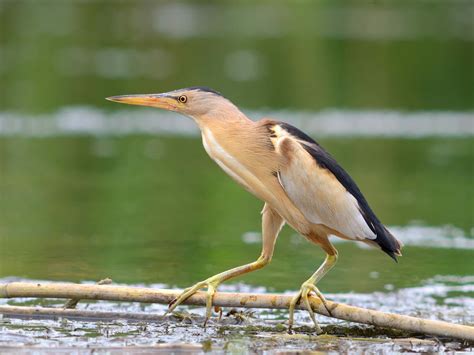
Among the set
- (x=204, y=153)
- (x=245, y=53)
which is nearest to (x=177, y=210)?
(x=204, y=153)

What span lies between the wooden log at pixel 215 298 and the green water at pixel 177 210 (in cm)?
189

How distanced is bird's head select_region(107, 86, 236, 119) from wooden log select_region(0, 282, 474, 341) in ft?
3.07

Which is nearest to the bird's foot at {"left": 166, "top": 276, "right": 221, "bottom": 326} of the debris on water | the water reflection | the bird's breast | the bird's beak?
the debris on water

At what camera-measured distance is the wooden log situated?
5.73 meters

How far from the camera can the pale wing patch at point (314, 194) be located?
243 inches

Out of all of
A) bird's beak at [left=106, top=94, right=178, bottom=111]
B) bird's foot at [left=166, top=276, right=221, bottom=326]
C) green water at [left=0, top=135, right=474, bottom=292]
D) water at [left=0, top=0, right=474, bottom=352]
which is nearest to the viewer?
bird's foot at [left=166, top=276, right=221, bottom=326]

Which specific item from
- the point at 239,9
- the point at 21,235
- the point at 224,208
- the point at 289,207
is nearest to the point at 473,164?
the point at 224,208

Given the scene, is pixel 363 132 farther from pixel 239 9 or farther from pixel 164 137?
pixel 239 9

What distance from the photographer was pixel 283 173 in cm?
617

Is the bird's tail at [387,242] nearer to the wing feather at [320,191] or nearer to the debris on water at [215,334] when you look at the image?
the wing feather at [320,191]

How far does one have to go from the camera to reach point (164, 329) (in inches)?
243

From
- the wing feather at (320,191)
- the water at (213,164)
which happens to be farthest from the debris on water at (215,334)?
the wing feather at (320,191)

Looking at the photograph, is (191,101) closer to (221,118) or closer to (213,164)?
(221,118)

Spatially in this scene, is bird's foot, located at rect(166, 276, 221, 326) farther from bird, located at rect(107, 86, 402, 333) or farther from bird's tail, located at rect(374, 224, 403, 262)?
bird's tail, located at rect(374, 224, 403, 262)
